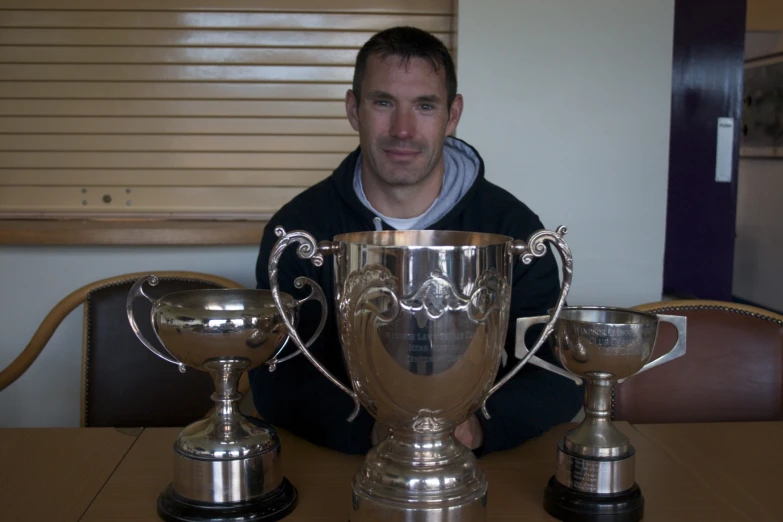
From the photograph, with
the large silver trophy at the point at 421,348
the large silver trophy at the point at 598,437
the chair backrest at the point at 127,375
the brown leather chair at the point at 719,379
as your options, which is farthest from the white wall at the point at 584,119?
the large silver trophy at the point at 421,348

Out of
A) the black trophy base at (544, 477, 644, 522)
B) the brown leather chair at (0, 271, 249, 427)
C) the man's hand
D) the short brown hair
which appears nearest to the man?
the short brown hair

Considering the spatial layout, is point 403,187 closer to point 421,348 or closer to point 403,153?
point 403,153

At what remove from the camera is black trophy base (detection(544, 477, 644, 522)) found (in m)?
0.96

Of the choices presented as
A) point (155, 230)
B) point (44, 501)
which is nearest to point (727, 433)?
point (44, 501)

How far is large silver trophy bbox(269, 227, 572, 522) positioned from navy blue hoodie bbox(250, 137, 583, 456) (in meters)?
0.29

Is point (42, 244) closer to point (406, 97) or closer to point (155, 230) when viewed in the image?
point (155, 230)

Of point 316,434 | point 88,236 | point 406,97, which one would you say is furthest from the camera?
point 88,236

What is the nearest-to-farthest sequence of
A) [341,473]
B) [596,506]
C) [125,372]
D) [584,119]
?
[596,506]
[341,473]
[125,372]
[584,119]

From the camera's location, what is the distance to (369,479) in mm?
898

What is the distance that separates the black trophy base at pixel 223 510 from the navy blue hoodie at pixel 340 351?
213 mm

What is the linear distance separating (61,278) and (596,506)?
193cm

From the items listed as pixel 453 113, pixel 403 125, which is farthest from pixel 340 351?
pixel 453 113

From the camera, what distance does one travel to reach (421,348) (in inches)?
32.4

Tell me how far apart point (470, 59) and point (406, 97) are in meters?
0.68
